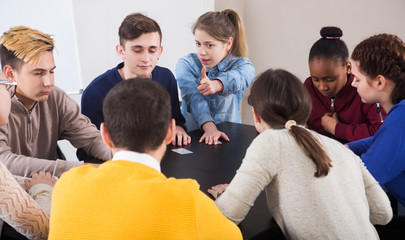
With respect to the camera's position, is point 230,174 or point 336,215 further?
point 230,174

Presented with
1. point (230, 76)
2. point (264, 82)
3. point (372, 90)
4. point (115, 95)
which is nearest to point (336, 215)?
point (264, 82)

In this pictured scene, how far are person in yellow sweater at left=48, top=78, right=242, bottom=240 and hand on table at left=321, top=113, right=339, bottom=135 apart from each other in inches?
49.0

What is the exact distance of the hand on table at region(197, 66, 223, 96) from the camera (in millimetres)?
1958

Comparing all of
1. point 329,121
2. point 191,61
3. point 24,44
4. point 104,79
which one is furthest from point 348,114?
point 24,44

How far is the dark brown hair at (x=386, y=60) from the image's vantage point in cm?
143

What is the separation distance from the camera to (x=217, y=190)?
1.15m

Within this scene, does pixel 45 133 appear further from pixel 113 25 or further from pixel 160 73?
pixel 113 25

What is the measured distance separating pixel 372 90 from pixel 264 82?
70cm

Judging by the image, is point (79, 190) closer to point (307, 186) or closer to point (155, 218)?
point (155, 218)

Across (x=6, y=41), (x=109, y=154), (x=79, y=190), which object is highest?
(x=6, y=41)

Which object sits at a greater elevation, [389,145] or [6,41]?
[6,41]

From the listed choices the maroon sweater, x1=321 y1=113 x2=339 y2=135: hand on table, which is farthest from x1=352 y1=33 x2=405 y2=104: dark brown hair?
x1=321 y1=113 x2=339 y2=135: hand on table

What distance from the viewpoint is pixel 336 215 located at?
96 centimetres

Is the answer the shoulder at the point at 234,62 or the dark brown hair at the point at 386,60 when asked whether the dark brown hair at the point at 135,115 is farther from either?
the shoulder at the point at 234,62
